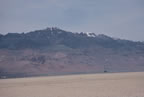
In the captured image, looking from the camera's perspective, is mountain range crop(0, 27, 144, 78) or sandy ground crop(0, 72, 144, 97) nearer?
sandy ground crop(0, 72, 144, 97)

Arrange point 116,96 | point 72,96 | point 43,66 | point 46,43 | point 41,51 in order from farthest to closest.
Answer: point 46,43, point 41,51, point 43,66, point 72,96, point 116,96

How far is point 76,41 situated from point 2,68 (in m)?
61.8

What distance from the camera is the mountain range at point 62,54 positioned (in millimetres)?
92812

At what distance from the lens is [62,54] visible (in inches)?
4461

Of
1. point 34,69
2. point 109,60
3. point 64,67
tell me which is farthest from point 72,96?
point 109,60

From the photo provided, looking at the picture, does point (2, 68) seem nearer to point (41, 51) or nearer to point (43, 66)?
point (43, 66)

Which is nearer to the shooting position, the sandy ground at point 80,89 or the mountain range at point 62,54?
the sandy ground at point 80,89

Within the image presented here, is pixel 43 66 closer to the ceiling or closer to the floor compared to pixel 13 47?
closer to the floor

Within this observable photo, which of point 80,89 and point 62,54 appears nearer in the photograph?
point 80,89

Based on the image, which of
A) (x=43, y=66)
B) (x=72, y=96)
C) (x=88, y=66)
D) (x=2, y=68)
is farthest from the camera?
(x=88, y=66)

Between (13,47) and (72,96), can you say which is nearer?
(72,96)

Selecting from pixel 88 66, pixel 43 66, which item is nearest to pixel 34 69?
pixel 43 66

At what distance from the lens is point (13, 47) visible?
11888cm

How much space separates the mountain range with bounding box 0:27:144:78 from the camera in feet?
305
